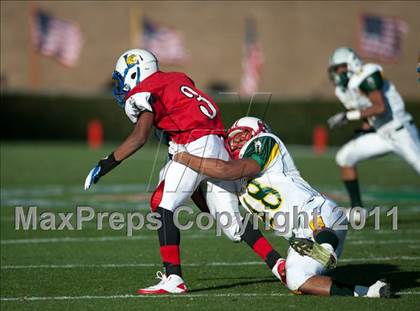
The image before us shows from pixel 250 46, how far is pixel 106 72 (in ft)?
17.3

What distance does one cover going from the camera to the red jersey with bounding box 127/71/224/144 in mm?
6230

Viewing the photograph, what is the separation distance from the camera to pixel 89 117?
25.7 meters

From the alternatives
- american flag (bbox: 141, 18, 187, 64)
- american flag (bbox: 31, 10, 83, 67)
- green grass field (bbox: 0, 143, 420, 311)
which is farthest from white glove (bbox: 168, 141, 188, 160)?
american flag (bbox: 31, 10, 83, 67)

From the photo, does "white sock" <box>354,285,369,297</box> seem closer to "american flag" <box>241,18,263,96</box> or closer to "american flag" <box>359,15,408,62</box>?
"american flag" <box>241,18,263,96</box>

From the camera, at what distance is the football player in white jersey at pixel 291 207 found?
18.7ft

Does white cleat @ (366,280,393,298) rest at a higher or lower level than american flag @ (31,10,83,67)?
lower

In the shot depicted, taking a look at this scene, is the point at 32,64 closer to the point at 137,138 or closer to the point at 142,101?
the point at 142,101

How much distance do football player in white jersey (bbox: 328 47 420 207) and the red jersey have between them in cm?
372

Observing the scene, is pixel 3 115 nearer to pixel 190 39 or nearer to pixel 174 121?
pixel 190 39

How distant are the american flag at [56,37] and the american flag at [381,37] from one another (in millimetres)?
9933

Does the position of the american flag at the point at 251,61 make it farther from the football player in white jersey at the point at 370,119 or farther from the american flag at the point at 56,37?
the football player in white jersey at the point at 370,119

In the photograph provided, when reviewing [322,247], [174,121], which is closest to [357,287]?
[322,247]

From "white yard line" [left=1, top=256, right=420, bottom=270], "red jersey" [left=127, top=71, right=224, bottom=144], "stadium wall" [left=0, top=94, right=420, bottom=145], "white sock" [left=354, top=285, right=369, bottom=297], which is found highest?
"red jersey" [left=127, top=71, right=224, bottom=144]

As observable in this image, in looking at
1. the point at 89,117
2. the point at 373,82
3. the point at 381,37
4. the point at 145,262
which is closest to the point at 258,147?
the point at 145,262
